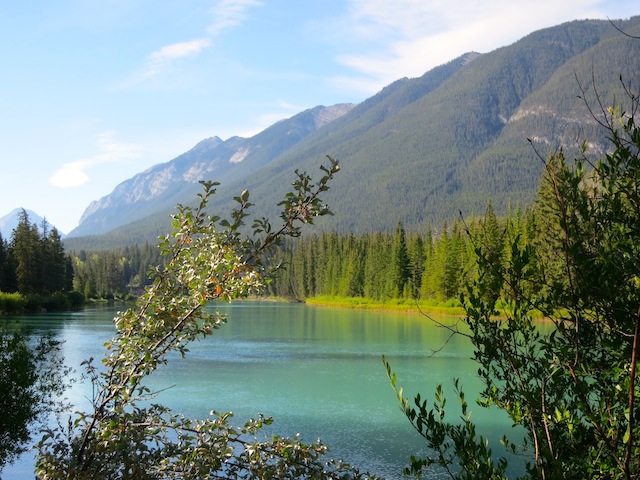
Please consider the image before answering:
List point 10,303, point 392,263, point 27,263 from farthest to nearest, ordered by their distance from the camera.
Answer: point 392,263, point 27,263, point 10,303

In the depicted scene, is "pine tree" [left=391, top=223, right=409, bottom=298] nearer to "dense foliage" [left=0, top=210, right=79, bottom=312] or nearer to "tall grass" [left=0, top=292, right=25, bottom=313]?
"dense foliage" [left=0, top=210, right=79, bottom=312]

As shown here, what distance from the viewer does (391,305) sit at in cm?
7419

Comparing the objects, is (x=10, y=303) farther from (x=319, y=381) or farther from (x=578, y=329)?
Result: (x=578, y=329)

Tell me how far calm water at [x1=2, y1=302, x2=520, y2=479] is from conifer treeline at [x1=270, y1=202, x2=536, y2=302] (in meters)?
6.90

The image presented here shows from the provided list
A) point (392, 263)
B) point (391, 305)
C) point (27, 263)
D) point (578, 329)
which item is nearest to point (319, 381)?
point (578, 329)

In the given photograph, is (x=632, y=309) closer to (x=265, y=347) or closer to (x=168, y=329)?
(x=168, y=329)

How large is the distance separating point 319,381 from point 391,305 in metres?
49.2

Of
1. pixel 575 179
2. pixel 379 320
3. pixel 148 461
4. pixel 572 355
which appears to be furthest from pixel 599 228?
pixel 379 320

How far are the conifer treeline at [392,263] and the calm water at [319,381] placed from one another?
6.90 meters

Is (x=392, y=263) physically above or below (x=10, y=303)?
above

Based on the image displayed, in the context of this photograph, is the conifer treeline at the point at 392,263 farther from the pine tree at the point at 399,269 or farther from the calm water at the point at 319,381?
the calm water at the point at 319,381

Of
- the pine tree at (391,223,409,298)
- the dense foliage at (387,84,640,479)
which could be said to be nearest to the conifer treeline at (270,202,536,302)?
the pine tree at (391,223,409,298)

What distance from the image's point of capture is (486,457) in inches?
139

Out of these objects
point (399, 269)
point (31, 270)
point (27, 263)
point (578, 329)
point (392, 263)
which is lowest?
point (399, 269)
